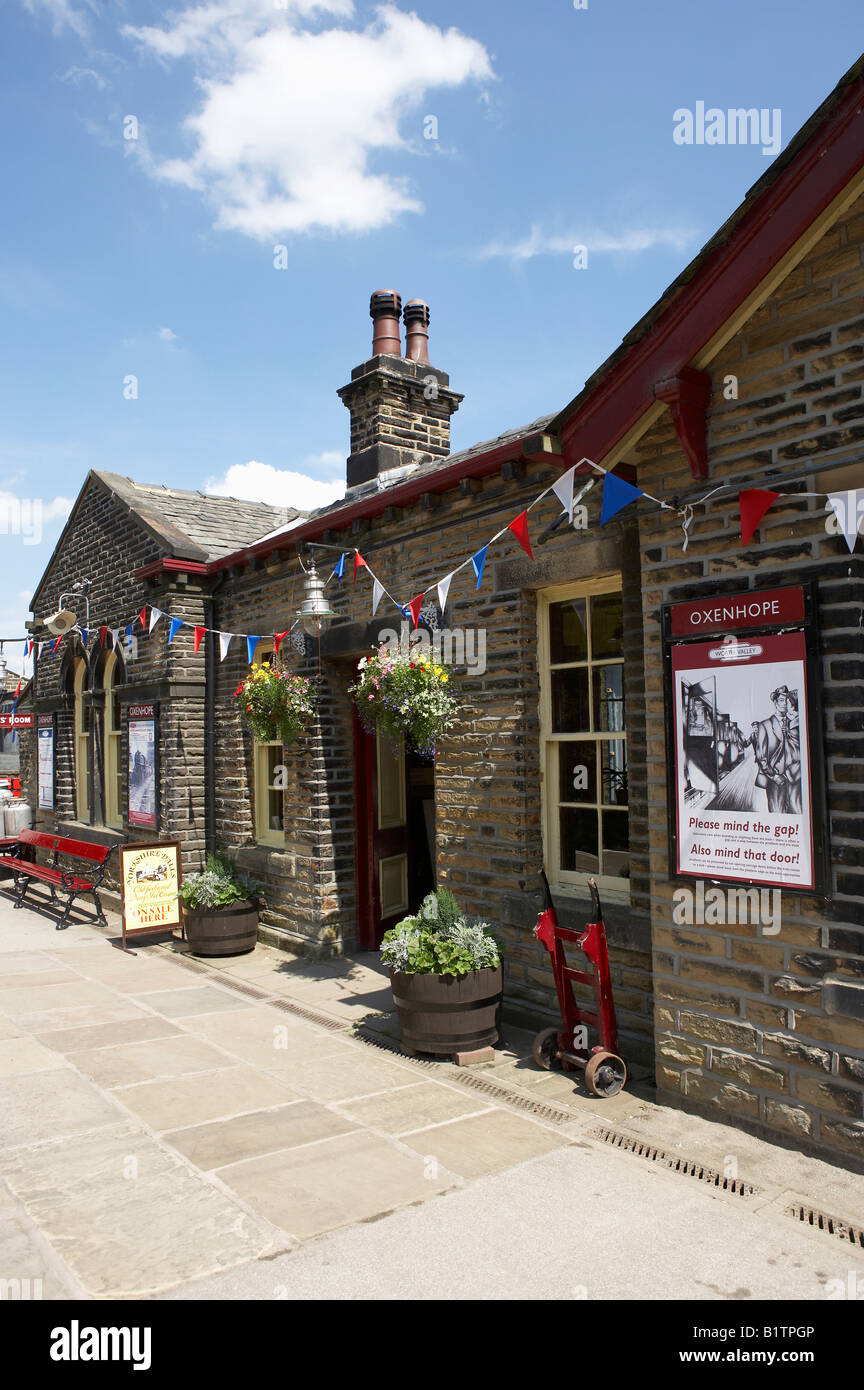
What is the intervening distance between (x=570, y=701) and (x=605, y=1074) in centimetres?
248

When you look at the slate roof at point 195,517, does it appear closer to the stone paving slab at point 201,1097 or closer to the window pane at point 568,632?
the window pane at point 568,632

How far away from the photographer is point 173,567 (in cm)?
1084

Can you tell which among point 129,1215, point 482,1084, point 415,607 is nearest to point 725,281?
point 415,607

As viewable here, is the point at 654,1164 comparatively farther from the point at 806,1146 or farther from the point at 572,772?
the point at 572,772

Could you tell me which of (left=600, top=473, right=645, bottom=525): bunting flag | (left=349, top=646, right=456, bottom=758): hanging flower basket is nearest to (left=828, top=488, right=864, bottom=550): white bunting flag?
(left=600, top=473, right=645, bottom=525): bunting flag

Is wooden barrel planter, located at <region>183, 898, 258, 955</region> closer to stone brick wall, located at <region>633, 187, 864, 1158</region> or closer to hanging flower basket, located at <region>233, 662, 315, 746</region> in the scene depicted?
hanging flower basket, located at <region>233, 662, 315, 746</region>

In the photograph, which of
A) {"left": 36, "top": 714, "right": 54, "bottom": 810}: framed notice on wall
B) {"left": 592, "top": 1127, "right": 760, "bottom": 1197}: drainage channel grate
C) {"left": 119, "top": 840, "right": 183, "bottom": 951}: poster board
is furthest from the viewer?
{"left": 36, "top": 714, "right": 54, "bottom": 810}: framed notice on wall

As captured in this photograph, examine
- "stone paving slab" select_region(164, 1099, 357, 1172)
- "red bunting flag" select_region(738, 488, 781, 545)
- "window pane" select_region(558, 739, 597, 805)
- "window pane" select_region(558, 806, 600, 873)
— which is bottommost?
"stone paving slab" select_region(164, 1099, 357, 1172)

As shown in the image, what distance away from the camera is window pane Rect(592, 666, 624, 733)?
6234mm

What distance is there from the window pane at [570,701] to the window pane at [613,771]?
0.87 ft

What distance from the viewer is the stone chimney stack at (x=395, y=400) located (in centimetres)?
1033

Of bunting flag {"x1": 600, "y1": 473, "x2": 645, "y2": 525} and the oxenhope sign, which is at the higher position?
bunting flag {"x1": 600, "y1": 473, "x2": 645, "y2": 525}

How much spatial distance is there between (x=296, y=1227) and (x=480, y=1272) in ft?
2.81

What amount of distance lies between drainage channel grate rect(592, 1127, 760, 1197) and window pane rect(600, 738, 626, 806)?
6.85 ft
